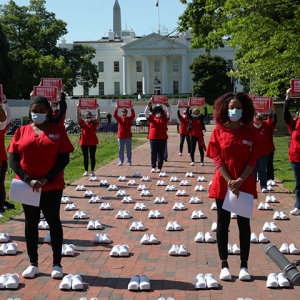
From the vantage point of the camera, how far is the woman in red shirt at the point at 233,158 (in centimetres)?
420

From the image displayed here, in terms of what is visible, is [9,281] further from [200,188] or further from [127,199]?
[200,188]

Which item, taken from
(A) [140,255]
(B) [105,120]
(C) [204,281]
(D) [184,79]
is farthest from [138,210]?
(D) [184,79]

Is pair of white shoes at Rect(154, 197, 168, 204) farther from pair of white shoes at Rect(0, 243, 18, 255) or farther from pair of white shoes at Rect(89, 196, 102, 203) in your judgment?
pair of white shoes at Rect(0, 243, 18, 255)

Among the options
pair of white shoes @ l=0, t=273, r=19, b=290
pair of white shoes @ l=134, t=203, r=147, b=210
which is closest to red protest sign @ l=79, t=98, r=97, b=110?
pair of white shoes @ l=134, t=203, r=147, b=210

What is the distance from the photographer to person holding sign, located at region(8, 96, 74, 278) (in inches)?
166

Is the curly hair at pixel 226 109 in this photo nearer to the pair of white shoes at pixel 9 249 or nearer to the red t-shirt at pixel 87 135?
the pair of white shoes at pixel 9 249

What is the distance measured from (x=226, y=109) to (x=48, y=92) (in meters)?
4.09

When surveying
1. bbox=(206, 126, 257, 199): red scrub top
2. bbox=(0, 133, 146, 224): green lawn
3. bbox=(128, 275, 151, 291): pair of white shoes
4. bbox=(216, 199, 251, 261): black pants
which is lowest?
bbox=(0, 133, 146, 224): green lawn

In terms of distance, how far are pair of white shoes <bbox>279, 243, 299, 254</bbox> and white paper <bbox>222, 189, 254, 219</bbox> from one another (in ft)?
4.41

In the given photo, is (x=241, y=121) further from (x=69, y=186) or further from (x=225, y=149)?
(x=69, y=186)

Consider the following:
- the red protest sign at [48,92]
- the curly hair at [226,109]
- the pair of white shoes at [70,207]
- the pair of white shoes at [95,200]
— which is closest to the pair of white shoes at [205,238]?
the curly hair at [226,109]

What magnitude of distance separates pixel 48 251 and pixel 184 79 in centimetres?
7959

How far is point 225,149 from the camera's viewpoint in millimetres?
4230

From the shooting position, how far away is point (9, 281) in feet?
13.5
